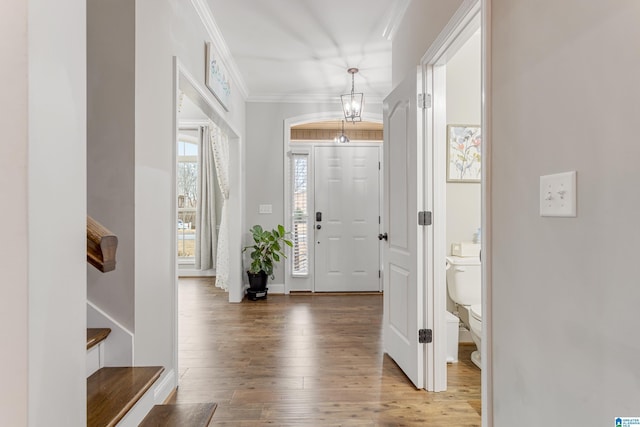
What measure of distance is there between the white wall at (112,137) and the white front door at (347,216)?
3575 mm

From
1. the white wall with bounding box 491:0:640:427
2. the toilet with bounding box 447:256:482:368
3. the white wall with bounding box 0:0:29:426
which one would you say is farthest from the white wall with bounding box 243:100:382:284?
the white wall with bounding box 0:0:29:426

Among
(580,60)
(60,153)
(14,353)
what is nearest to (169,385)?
(14,353)

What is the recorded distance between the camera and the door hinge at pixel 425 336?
226 centimetres

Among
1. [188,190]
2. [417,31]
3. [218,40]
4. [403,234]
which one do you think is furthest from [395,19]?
[188,190]

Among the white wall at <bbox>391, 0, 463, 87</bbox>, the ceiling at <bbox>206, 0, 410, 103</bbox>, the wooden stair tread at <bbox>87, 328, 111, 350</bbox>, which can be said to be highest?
the ceiling at <bbox>206, 0, 410, 103</bbox>

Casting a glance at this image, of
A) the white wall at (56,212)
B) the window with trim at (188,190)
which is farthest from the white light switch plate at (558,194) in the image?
the window with trim at (188,190)

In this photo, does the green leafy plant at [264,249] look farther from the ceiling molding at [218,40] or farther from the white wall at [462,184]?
the white wall at [462,184]

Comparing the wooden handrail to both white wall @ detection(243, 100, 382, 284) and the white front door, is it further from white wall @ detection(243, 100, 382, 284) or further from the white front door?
the white front door

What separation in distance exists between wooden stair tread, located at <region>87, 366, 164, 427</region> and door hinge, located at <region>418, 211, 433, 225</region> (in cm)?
168

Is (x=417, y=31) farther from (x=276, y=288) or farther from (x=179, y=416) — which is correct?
(x=276, y=288)

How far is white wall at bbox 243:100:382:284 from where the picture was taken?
16.3 feet

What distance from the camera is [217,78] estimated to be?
10.8ft

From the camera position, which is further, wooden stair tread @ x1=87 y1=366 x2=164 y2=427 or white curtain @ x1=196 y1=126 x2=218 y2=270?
white curtain @ x1=196 y1=126 x2=218 y2=270

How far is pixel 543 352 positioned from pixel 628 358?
0.30m
